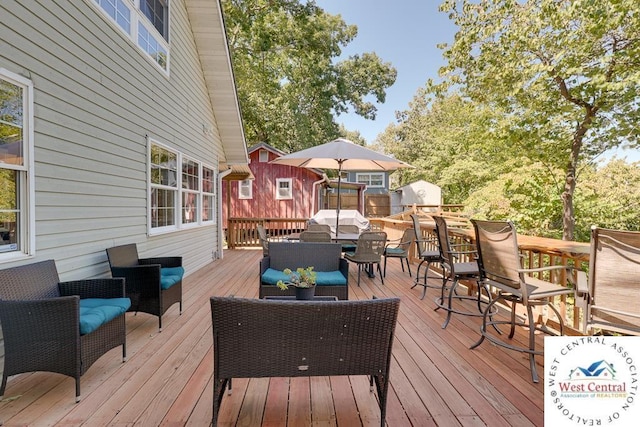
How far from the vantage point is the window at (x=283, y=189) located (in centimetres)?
1399

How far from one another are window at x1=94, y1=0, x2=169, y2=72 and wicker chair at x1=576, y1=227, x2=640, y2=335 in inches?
206

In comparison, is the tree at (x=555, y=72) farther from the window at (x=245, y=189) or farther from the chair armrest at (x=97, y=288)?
the chair armrest at (x=97, y=288)

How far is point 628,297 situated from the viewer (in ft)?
6.46

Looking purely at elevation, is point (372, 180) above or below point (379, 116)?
below

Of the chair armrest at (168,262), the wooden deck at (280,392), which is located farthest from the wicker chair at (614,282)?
the chair armrest at (168,262)

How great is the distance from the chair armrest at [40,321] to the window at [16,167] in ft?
2.02

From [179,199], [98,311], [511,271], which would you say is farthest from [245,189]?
[511,271]

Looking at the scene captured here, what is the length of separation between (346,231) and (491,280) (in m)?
5.85

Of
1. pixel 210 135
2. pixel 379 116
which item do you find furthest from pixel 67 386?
pixel 379 116

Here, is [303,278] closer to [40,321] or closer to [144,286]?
[144,286]

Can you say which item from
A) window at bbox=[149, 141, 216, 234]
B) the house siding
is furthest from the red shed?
the house siding

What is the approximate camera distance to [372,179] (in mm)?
23625

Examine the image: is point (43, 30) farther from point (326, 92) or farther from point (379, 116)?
point (379, 116)

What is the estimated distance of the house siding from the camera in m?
2.80
